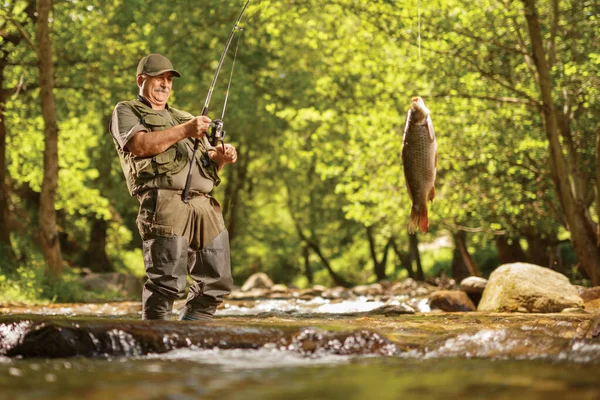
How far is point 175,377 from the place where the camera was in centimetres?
428

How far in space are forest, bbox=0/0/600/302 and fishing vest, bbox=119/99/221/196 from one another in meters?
4.17

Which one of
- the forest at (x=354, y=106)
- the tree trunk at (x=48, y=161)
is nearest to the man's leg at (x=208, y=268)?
the forest at (x=354, y=106)

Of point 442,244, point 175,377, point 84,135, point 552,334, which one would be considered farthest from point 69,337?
point 442,244

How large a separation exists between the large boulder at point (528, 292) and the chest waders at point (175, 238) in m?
5.15

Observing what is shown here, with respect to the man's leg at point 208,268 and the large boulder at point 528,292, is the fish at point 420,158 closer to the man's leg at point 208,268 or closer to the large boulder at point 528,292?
the man's leg at point 208,268

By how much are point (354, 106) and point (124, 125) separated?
455 inches

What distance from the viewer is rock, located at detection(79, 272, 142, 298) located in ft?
61.3

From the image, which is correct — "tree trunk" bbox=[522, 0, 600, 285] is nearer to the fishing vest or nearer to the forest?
the forest

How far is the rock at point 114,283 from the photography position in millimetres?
18675

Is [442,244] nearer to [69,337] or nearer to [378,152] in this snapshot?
[378,152]

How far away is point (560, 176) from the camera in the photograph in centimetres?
1288

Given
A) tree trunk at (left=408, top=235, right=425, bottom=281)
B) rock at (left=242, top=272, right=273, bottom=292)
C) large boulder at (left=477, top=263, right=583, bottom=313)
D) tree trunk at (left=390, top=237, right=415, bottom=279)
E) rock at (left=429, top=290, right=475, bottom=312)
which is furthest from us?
tree trunk at (left=390, top=237, right=415, bottom=279)

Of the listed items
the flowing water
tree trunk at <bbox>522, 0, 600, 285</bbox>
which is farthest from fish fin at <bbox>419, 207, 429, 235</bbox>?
tree trunk at <bbox>522, 0, 600, 285</bbox>

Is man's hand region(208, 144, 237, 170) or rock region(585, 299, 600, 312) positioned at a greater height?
man's hand region(208, 144, 237, 170)
